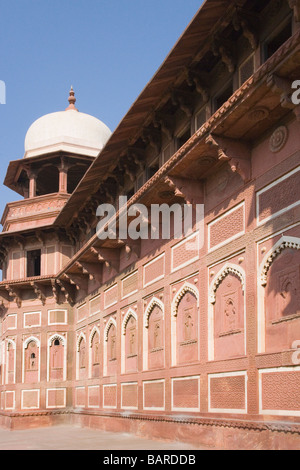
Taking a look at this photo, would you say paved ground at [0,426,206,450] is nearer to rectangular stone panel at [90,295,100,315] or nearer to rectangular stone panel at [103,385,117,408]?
rectangular stone panel at [103,385,117,408]

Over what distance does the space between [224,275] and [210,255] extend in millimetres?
619

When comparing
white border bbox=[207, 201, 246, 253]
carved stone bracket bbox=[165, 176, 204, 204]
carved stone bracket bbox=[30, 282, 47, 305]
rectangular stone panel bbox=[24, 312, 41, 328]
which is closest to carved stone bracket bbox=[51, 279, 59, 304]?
carved stone bracket bbox=[30, 282, 47, 305]

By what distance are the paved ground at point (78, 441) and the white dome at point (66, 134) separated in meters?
9.92

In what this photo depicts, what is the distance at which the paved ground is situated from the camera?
11508 mm

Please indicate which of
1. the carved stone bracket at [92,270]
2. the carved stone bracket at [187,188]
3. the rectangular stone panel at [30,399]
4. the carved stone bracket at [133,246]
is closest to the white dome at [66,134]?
the carved stone bracket at [92,270]

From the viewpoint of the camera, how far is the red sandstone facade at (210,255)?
28.2 feet

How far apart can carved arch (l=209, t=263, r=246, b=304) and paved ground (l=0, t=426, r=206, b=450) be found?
249cm

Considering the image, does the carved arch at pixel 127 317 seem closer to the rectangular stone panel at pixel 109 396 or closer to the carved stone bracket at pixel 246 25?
the rectangular stone panel at pixel 109 396

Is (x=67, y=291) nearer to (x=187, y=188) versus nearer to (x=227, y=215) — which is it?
(x=187, y=188)

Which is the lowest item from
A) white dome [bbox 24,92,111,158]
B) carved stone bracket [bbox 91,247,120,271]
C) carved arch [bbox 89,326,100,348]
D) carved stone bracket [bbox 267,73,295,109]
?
carved arch [bbox 89,326,100,348]

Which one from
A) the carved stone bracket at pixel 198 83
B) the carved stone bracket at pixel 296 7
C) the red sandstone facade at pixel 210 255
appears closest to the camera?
the carved stone bracket at pixel 296 7

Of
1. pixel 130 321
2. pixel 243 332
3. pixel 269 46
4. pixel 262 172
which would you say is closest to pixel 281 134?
pixel 262 172

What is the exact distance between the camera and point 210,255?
1092cm

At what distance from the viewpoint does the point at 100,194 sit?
674 inches
